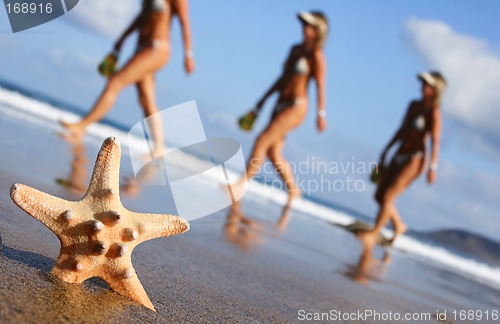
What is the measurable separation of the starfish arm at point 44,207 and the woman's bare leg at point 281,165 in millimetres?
6143

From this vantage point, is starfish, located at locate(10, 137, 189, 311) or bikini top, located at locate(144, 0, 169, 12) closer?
starfish, located at locate(10, 137, 189, 311)

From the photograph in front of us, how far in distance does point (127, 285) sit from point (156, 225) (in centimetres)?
18

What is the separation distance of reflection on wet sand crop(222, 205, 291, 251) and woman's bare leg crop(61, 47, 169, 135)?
96.5 inches

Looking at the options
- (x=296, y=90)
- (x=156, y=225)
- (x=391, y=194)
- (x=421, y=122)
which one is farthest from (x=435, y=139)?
(x=156, y=225)

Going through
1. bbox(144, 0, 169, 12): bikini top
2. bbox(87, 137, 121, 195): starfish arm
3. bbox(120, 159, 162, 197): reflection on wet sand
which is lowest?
bbox(120, 159, 162, 197): reflection on wet sand

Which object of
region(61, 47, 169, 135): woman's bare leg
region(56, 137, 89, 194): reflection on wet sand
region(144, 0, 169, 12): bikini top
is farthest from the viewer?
region(144, 0, 169, 12): bikini top

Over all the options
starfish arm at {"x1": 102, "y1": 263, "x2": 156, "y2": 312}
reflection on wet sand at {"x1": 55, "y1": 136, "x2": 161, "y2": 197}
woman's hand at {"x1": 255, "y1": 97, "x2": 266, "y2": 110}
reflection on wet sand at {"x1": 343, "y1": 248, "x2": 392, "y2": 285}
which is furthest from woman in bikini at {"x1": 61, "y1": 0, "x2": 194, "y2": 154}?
starfish arm at {"x1": 102, "y1": 263, "x2": 156, "y2": 312}

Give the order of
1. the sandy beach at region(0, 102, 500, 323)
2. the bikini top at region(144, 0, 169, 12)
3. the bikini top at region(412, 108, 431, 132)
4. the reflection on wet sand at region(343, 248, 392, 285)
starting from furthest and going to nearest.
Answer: the bikini top at region(412, 108, 431, 132) → the bikini top at region(144, 0, 169, 12) → the reflection on wet sand at region(343, 248, 392, 285) → the sandy beach at region(0, 102, 500, 323)

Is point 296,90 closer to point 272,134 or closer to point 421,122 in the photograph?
point 272,134

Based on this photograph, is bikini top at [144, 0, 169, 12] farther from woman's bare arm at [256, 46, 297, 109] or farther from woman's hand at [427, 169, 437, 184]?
woman's hand at [427, 169, 437, 184]

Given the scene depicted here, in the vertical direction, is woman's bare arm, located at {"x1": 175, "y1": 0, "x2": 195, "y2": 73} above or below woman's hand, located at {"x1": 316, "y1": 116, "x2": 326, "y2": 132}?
above

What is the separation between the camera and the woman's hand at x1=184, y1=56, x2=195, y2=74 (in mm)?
7100

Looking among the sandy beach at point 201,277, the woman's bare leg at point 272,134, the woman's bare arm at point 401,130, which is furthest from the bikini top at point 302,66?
the sandy beach at point 201,277

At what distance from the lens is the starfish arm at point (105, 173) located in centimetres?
168
